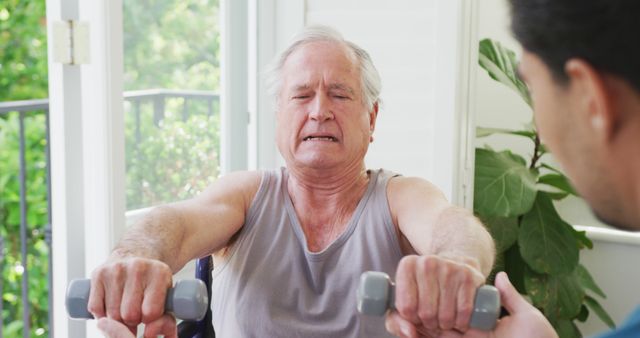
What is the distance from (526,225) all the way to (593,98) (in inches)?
93.1

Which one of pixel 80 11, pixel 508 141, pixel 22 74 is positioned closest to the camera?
pixel 80 11

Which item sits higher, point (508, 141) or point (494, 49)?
point (494, 49)

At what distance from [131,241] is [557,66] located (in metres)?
1.00

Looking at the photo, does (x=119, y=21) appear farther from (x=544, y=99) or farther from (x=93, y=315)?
(x=544, y=99)

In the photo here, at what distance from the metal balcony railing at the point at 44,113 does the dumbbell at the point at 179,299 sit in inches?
48.5

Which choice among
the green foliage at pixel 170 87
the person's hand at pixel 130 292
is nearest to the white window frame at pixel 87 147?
the green foliage at pixel 170 87

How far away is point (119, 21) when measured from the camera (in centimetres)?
224

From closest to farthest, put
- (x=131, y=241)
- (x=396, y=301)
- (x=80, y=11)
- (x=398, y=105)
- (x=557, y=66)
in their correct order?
(x=557, y=66), (x=396, y=301), (x=131, y=241), (x=80, y=11), (x=398, y=105)

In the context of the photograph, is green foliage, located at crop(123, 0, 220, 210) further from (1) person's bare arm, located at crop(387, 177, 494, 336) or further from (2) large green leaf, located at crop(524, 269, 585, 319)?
(2) large green leaf, located at crop(524, 269, 585, 319)

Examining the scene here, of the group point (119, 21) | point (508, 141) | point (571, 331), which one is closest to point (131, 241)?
point (119, 21)

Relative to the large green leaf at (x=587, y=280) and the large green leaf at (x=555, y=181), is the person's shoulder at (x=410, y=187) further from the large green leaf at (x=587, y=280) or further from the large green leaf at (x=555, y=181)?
the large green leaf at (x=587, y=280)

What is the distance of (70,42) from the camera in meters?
2.18

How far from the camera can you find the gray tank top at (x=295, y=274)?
167 centimetres

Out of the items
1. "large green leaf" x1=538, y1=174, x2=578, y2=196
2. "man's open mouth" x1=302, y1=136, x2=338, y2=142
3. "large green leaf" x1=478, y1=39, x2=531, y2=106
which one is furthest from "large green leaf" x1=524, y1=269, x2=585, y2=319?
"man's open mouth" x1=302, y1=136, x2=338, y2=142
